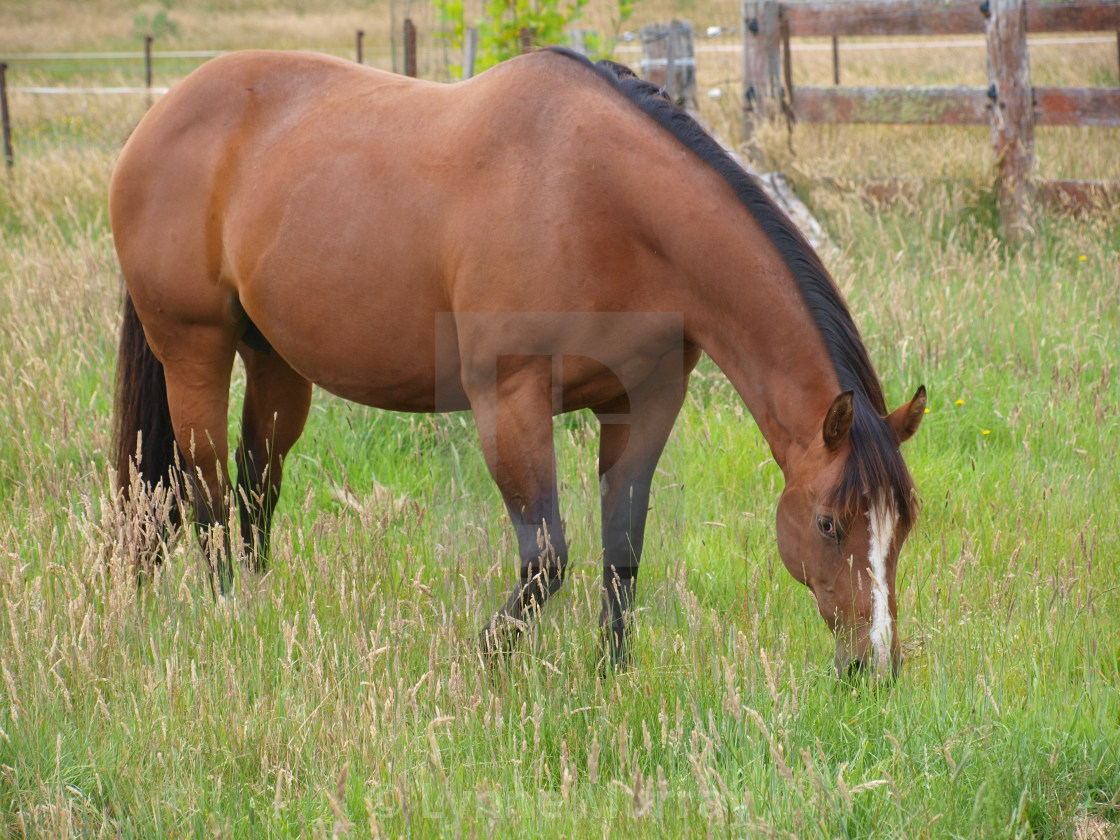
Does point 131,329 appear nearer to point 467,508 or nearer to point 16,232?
point 467,508

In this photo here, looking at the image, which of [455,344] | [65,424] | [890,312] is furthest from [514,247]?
[890,312]

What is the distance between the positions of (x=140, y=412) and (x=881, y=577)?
2.85 metres

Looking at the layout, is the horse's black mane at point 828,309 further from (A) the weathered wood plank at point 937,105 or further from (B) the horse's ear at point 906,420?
(A) the weathered wood plank at point 937,105

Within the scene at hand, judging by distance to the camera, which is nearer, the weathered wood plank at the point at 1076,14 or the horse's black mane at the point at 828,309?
the horse's black mane at the point at 828,309

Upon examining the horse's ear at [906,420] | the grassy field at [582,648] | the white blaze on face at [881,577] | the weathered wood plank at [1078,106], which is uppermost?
the weathered wood plank at [1078,106]

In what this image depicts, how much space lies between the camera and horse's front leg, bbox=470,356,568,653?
2979 millimetres

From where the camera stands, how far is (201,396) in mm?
3789

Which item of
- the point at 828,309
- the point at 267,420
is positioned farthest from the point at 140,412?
the point at 828,309

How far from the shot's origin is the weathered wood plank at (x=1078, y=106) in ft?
24.4

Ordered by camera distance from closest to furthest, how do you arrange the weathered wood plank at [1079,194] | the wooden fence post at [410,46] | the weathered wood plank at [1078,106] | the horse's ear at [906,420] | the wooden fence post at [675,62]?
the horse's ear at [906,420] → the weathered wood plank at [1079,194] → the weathered wood plank at [1078,106] → the wooden fence post at [410,46] → the wooden fence post at [675,62]

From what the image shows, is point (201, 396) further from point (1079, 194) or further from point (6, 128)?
point (6, 128)

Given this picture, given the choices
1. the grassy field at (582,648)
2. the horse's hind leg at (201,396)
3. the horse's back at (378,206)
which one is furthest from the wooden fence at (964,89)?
the horse's hind leg at (201,396)

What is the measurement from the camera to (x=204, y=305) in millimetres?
3672

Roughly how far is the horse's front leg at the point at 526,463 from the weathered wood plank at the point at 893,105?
6309mm
